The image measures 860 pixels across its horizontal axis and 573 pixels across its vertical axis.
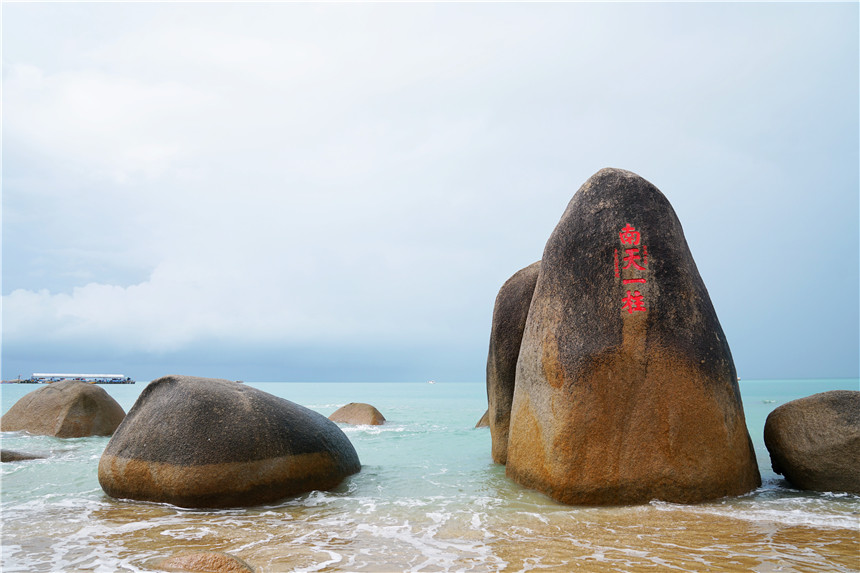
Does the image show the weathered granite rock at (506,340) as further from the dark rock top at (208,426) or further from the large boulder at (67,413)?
the large boulder at (67,413)

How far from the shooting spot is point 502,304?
346 inches

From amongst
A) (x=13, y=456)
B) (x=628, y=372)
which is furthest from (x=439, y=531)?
(x=13, y=456)

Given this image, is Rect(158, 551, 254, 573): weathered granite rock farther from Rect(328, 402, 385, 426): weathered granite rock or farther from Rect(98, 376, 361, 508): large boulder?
Rect(328, 402, 385, 426): weathered granite rock

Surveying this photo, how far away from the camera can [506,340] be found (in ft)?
28.3

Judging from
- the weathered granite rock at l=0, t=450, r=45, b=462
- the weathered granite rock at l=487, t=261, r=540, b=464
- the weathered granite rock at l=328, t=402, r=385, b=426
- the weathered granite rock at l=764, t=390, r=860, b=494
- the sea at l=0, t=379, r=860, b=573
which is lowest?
the weathered granite rock at l=328, t=402, r=385, b=426

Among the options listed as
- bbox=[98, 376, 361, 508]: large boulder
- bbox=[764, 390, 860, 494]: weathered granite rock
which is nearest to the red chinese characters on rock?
bbox=[764, 390, 860, 494]: weathered granite rock

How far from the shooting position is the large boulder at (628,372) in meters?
6.05

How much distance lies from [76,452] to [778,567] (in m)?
11.9

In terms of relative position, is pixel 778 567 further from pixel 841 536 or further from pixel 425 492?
pixel 425 492

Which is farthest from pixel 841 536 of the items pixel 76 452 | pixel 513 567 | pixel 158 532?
pixel 76 452

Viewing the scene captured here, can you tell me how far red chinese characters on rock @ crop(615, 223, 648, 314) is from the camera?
6344 mm

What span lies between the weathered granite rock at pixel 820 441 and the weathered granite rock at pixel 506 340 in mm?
3514

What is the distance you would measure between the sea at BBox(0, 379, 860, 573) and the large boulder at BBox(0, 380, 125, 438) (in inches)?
246

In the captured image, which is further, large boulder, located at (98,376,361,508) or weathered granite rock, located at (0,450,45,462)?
weathered granite rock, located at (0,450,45,462)
